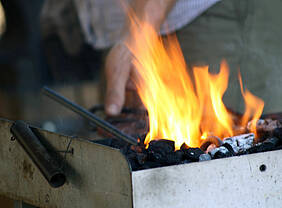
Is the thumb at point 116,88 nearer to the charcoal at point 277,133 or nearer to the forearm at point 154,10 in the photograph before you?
the forearm at point 154,10

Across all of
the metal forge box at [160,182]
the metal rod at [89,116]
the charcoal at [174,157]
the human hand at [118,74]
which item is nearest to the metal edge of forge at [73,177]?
the metal forge box at [160,182]

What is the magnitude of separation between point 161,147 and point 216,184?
0.20 meters

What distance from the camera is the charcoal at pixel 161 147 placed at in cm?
109

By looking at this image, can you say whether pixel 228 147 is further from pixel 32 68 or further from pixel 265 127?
pixel 32 68

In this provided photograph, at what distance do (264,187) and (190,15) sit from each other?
1.10 meters

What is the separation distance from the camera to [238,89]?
1823mm

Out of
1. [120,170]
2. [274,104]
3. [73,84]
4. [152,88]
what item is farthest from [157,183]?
[73,84]

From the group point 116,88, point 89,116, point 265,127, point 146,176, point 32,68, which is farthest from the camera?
point 32,68

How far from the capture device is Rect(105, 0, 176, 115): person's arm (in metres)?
1.79

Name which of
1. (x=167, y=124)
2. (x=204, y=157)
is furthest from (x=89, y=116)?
(x=204, y=157)

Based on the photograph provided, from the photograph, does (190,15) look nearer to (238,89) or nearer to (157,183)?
(238,89)

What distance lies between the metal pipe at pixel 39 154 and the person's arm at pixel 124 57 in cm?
69

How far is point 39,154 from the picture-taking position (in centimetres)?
101

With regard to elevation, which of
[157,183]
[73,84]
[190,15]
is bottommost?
[157,183]
